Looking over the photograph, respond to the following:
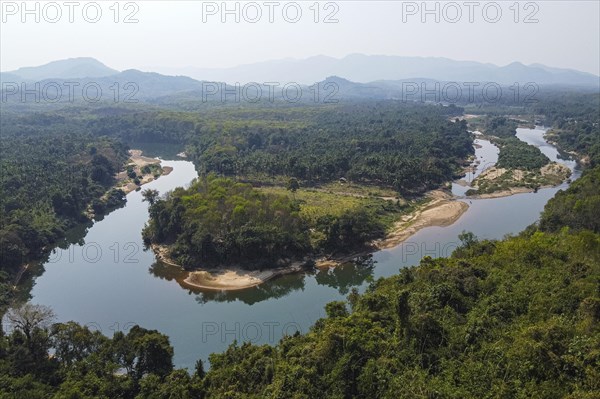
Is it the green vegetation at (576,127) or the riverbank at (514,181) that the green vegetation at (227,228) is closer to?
the riverbank at (514,181)

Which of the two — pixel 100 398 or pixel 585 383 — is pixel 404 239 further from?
pixel 100 398

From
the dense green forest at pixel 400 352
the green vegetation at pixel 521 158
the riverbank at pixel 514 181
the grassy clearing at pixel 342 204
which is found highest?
the green vegetation at pixel 521 158

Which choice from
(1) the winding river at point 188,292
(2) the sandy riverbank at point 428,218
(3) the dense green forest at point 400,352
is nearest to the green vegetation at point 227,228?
(1) the winding river at point 188,292

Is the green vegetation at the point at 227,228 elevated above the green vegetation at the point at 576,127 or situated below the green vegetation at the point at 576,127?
below

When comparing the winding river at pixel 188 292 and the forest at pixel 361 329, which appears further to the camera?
the winding river at pixel 188 292

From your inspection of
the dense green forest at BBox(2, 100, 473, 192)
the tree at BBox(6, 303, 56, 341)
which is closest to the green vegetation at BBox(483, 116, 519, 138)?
the dense green forest at BBox(2, 100, 473, 192)

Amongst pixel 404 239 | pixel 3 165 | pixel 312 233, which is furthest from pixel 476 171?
pixel 3 165
